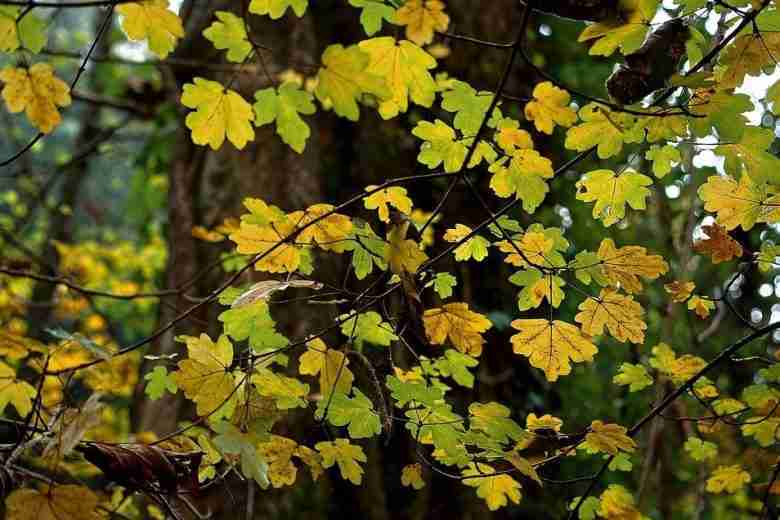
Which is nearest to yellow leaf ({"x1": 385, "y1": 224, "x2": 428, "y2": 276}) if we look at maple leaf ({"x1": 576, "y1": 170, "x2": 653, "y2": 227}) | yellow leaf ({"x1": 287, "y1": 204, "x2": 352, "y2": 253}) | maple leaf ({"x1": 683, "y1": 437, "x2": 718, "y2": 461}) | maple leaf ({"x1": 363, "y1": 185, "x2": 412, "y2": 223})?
yellow leaf ({"x1": 287, "y1": 204, "x2": 352, "y2": 253})

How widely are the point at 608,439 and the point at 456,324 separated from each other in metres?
0.28

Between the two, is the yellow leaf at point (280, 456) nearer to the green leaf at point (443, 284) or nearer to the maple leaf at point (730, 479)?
the green leaf at point (443, 284)

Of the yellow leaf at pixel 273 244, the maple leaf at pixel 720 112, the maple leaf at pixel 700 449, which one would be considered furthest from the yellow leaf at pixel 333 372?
the maple leaf at pixel 700 449

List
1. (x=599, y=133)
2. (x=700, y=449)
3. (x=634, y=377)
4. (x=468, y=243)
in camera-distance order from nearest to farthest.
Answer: (x=599, y=133)
(x=468, y=243)
(x=634, y=377)
(x=700, y=449)

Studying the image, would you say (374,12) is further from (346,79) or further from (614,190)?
(614,190)

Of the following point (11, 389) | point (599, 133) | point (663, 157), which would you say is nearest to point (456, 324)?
point (599, 133)

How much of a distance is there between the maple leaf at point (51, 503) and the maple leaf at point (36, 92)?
0.57 metres

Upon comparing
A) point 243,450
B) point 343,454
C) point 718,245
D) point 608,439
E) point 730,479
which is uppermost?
point 718,245

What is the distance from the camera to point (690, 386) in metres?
1.15

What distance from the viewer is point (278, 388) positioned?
996mm

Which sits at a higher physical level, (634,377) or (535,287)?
(535,287)

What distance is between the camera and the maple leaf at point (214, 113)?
98 cm

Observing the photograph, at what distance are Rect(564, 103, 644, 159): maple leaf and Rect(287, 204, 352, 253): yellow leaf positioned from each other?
13.3 inches

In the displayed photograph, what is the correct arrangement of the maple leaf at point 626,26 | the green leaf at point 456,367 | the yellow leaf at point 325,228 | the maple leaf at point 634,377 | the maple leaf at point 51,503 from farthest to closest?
1. the maple leaf at point 634,377
2. the green leaf at point 456,367
3. the yellow leaf at point 325,228
4. the maple leaf at point 626,26
5. the maple leaf at point 51,503
